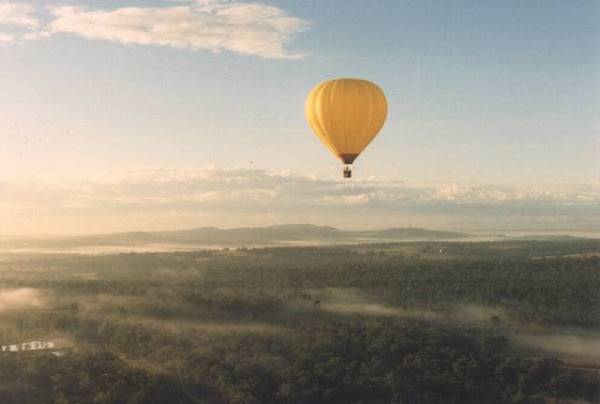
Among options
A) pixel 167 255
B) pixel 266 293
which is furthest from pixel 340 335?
pixel 167 255

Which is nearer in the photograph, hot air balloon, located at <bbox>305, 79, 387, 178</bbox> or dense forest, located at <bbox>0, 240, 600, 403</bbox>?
hot air balloon, located at <bbox>305, 79, 387, 178</bbox>

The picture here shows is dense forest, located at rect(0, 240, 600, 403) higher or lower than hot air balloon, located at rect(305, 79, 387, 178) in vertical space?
lower

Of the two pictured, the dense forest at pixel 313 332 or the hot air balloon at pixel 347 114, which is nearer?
the hot air balloon at pixel 347 114

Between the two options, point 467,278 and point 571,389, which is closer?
point 571,389

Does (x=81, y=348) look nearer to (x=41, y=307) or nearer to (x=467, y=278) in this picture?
(x=41, y=307)

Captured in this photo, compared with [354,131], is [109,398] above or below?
below
